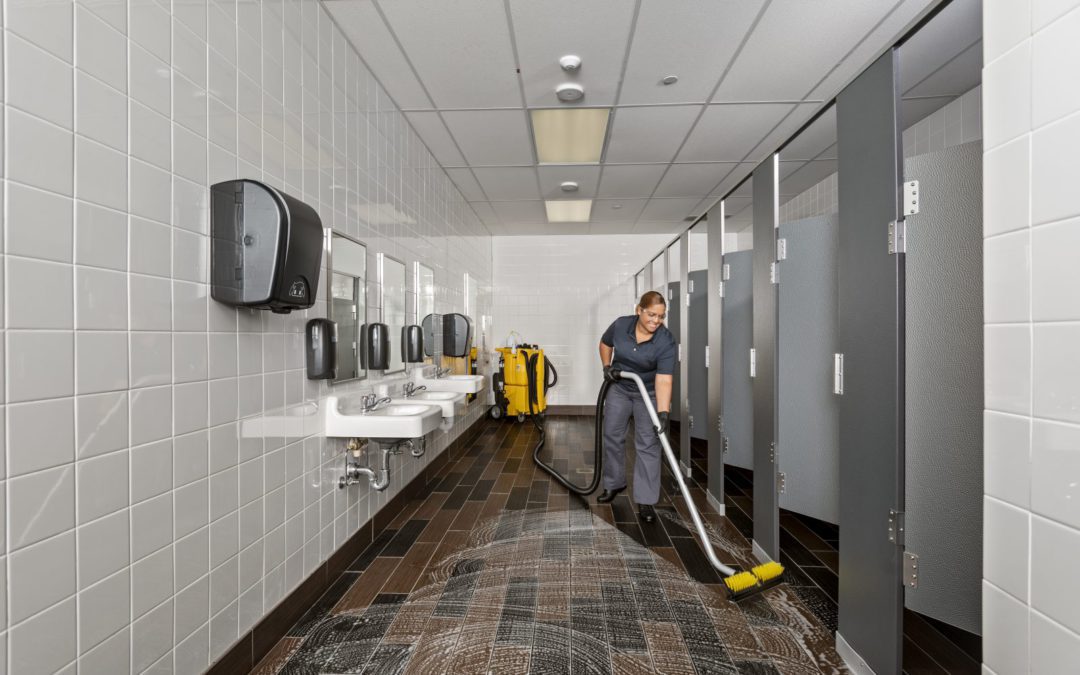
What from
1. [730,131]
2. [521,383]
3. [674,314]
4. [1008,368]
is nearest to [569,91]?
[730,131]

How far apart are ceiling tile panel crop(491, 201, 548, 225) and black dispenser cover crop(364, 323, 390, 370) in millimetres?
3045

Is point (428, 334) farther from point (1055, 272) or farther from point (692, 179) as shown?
point (1055, 272)

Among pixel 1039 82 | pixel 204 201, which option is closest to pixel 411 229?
pixel 204 201

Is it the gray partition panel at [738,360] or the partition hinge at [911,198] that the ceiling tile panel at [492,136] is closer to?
the gray partition panel at [738,360]

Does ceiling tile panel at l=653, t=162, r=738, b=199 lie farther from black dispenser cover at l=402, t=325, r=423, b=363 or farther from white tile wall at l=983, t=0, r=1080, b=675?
white tile wall at l=983, t=0, r=1080, b=675

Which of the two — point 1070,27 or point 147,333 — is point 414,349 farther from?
point 1070,27

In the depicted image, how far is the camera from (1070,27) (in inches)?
32.1

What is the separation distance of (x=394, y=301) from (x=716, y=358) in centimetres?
212

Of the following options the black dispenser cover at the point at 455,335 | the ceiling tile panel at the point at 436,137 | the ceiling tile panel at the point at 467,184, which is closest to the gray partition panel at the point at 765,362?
the ceiling tile panel at the point at 436,137

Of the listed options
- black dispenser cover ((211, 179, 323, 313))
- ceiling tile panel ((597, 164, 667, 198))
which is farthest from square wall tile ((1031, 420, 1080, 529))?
ceiling tile panel ((597, 164, 667, 198))

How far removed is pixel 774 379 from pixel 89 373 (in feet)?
7.85

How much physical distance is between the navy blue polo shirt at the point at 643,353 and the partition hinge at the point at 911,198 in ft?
5.35

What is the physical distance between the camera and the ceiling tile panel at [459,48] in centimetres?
226

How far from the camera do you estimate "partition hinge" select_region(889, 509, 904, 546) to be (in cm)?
142
